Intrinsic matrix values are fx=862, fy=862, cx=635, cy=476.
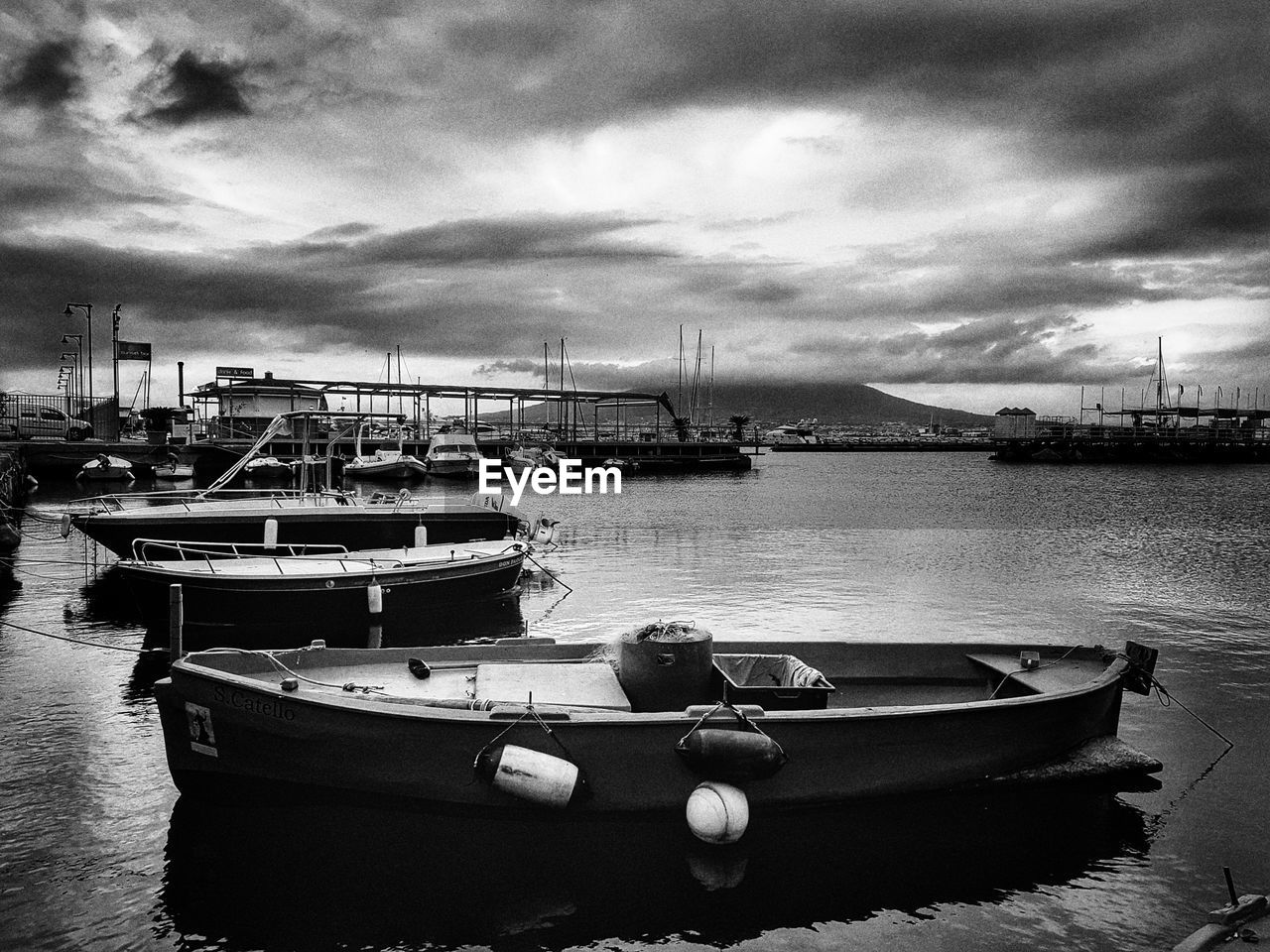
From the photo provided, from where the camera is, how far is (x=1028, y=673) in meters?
11.4

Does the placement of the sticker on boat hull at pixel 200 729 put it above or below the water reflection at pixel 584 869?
above

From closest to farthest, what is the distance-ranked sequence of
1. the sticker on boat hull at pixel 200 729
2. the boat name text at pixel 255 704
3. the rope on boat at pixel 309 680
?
the boat name text at pixel 255 704, the sticker on boat hull at pixel 200 729, the rope on boat at pixel 309 680

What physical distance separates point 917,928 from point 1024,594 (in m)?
18.5

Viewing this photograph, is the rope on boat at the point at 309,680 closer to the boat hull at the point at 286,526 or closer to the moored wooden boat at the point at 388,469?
the boat hull at the point at 286,526

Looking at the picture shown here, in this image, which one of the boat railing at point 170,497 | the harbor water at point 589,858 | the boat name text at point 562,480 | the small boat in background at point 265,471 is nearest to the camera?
the harbor water at point 589,858

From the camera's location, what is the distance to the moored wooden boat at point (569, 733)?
8.65m

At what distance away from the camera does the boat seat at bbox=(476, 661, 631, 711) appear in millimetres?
9656

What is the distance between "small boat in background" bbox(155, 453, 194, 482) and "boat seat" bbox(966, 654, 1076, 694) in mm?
62139

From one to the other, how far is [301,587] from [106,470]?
4531cm

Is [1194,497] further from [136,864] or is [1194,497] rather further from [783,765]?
[136,864]

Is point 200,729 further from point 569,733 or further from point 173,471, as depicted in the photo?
point 173,471

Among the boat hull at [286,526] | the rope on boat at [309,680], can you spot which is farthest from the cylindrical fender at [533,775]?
the boat hull at [286,526]

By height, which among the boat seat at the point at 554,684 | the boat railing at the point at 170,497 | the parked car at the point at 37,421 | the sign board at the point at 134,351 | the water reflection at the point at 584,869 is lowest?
the water reflection at the point at 584,869

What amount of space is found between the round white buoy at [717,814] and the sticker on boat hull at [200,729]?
5.20 metres
